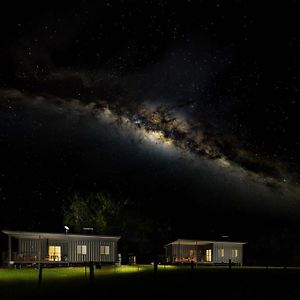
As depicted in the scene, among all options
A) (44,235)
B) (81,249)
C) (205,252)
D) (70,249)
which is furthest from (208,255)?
(44,235)

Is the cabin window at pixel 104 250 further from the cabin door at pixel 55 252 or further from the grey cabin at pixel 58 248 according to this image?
the cabin door at pixel 55 252

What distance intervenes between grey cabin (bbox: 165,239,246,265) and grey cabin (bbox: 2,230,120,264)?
32.9ft

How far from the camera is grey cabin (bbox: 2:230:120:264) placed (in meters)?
41.5

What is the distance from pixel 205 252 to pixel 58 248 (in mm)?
18083

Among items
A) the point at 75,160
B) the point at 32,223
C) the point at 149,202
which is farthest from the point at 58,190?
the point at 149,202

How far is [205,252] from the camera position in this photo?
184 ft

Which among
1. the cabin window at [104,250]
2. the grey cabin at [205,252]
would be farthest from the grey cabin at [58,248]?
the grey cabin at [205,252]

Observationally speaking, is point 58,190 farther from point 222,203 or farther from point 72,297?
point 72,297

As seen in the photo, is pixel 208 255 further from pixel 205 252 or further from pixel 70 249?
pixel 70 249

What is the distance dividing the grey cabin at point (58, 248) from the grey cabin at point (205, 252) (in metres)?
10.0

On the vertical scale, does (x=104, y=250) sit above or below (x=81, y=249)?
below

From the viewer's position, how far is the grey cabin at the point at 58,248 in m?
41.5

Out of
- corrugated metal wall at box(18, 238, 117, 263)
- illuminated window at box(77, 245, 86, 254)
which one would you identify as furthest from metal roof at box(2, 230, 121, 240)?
illuminated window at box(77, 245, 86, 254)

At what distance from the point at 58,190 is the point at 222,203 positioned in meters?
30.7
